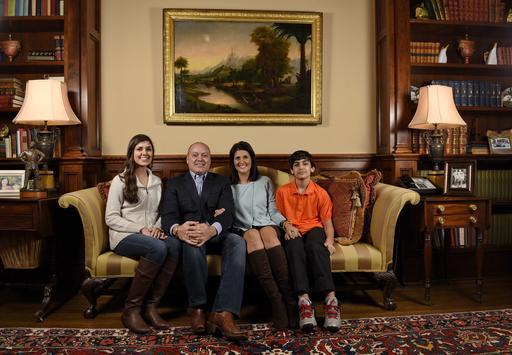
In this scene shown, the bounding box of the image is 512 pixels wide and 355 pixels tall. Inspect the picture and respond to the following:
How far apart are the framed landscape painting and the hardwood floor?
4.82ft

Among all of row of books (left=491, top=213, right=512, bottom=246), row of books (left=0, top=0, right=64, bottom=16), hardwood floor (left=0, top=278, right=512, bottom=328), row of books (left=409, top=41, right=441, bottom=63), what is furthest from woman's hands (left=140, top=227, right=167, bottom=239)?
row of books (left=491, top=213, right=512, bottom=246)

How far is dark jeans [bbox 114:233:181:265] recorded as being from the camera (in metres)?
2.37

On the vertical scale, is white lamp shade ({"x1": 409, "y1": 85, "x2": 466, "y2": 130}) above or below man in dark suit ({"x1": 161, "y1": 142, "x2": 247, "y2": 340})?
above

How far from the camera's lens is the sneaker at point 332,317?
2268 millimetres

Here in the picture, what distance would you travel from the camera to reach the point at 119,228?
249cm

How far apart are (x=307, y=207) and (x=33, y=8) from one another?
259cm

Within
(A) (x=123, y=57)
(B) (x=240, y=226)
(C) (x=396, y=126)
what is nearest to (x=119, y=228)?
(B) (x=240, y=226)

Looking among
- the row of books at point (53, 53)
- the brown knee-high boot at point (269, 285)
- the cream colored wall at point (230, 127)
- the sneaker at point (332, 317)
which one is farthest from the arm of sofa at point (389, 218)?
the row of books at point (53, 53)

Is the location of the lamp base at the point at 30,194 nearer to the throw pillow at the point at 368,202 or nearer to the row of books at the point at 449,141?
the throw pillow at the point at 368,202

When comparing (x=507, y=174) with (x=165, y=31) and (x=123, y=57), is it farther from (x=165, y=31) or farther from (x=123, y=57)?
(x=123, y=57)

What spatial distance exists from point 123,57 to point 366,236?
2394 mm

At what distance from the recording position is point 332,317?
7.52 feet

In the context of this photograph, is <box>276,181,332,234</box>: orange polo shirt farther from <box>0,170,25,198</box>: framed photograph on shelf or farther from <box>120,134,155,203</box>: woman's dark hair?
<box>0,170,25,198</box>: framed photograph on shelf

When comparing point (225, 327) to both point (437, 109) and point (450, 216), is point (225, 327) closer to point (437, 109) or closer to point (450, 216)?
point (450, 216)
